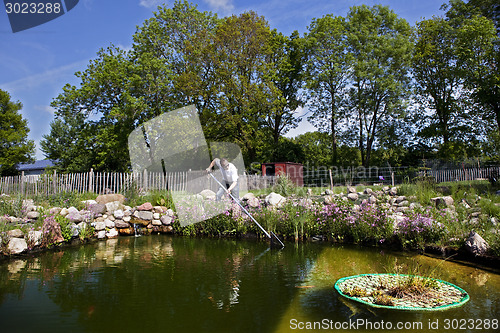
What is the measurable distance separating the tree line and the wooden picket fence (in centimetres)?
835

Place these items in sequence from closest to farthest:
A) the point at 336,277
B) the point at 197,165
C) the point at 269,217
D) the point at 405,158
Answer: the point at 336,277, the point at 269,217, the point at 197,165, the point at 405,158

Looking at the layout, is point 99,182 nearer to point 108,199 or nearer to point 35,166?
point 108,199

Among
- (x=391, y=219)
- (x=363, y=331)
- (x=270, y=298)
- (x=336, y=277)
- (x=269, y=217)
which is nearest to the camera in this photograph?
(x=363, y=331)

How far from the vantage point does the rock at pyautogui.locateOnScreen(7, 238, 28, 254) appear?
651cm

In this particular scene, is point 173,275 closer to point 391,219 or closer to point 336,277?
point 336,277

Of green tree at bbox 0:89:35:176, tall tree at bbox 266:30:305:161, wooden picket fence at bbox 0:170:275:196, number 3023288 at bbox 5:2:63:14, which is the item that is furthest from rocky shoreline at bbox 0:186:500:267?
green tree at bbox 0:89:35:176

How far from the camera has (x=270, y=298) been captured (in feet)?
13.6

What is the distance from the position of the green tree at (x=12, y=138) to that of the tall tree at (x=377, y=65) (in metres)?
31.2

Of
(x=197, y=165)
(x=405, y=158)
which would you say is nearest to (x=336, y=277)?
(x=197, y=165)

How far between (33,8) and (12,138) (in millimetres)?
33132

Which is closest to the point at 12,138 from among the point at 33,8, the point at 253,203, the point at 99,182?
the point at 99,182

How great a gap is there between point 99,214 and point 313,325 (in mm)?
8020

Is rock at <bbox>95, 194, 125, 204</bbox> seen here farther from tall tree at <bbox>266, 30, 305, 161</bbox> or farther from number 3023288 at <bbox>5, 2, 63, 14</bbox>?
tall tree at <bbox>266, 30, 305, 161</bbox>

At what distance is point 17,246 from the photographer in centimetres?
659
